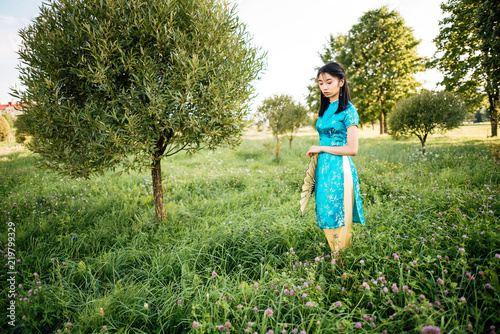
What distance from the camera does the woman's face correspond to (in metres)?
2.87

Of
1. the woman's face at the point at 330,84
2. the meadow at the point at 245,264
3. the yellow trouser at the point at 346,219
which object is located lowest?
the meadow at the point at 245,264

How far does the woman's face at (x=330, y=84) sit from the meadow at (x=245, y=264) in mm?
2265

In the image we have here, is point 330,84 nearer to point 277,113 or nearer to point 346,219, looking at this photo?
point 346,219

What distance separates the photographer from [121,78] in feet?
12.8

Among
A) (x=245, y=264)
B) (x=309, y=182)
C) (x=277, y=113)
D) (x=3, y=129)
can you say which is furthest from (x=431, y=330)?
(x=3, y=129)

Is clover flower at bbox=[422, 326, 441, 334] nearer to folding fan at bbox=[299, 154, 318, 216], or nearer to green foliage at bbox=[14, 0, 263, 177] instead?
folding fan at bbox=[299, 154, 318, 216]

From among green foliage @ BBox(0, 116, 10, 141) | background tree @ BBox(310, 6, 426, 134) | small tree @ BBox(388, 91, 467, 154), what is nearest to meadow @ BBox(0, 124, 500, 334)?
small tree @ BBox(388, 91, 467, 154)

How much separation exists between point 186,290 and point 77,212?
14.9ft

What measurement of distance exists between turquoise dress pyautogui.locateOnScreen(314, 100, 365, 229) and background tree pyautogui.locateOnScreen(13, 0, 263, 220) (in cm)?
194

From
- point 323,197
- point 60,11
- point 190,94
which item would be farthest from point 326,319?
point 60,11

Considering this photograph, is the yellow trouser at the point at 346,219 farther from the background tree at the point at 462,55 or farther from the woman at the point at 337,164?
the background tree at the point at 462,55

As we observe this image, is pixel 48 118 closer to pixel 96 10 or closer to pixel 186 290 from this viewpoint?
pixel 96 10

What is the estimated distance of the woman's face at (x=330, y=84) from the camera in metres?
2.87

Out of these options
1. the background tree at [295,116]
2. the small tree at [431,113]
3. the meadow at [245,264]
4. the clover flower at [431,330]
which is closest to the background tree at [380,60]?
the small tree at [431,113]
